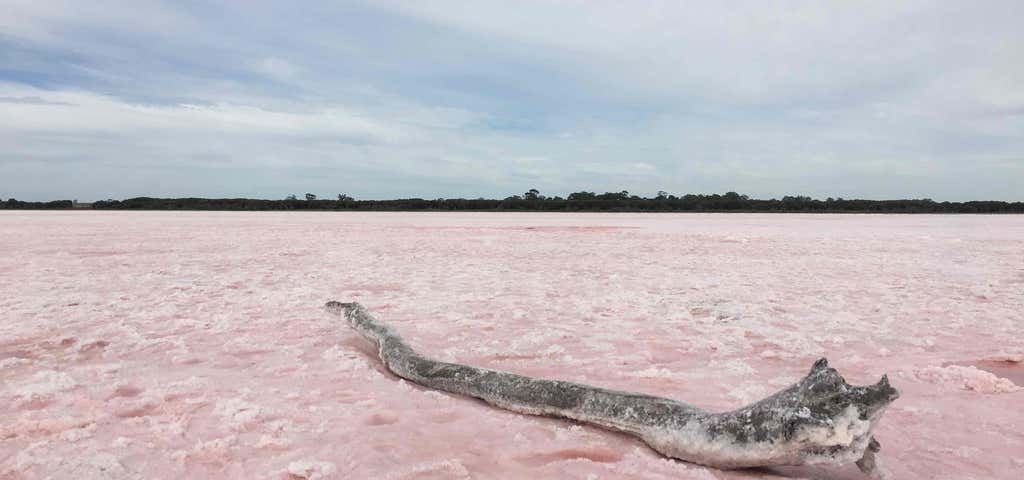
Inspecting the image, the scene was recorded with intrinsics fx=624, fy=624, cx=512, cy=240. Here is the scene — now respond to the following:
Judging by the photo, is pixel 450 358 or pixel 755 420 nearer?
pixel 755 420

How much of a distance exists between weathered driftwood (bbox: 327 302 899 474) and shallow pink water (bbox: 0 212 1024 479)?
0.07 m

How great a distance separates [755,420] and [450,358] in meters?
2.30

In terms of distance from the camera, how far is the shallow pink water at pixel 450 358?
244 centimetres

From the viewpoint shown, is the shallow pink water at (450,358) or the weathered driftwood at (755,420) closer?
the weathered driftwood at (755,420)

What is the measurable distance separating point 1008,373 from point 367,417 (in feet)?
12.3

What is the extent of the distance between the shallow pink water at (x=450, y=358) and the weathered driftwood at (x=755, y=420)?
73 mm

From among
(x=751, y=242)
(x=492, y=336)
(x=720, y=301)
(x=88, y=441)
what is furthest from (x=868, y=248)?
(x=88, y=441)

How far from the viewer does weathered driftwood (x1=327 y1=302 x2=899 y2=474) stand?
6.77 ft

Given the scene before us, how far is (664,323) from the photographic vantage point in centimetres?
521

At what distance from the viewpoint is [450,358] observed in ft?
13.5

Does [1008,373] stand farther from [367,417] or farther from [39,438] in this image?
[39,438]

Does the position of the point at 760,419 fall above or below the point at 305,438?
above

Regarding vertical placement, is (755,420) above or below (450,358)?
above

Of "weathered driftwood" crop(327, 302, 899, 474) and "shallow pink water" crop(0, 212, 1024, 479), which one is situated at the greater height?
"weathered driftwood" crop(327, 302, 899, 474)
